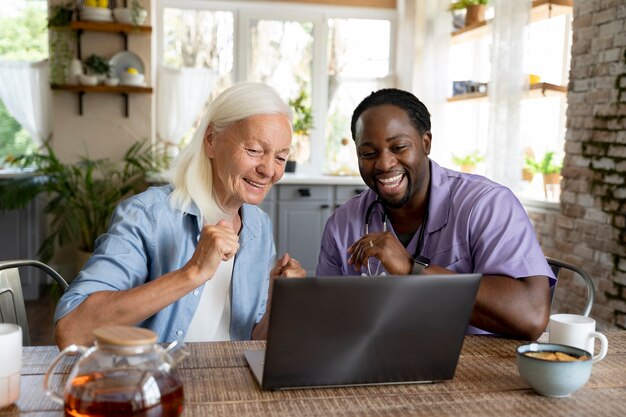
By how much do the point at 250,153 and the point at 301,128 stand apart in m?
4.11

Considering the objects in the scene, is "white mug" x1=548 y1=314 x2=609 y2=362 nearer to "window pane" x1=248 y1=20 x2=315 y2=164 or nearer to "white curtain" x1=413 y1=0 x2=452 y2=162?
"white curtain" x1=413 y1=0 x2=452 y2=162

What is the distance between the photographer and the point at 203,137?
1.86 meters

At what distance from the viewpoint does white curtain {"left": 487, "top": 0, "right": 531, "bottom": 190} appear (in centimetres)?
432

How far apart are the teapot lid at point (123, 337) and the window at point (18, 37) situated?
504cm

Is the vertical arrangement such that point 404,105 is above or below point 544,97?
below

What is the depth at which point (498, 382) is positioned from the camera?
52.2 inches

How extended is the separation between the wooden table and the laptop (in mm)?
31

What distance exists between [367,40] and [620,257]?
11.4 ft

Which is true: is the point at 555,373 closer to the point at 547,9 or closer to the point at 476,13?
the point at 547,9

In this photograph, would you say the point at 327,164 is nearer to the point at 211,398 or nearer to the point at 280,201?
the point at 280,201

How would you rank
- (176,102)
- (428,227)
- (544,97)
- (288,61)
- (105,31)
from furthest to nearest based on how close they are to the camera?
(288,61)
(176,102)
(105,31)
(544,97)
(428,227)

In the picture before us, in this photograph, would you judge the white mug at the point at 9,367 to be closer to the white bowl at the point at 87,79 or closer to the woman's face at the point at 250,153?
the woman's face at the point at 250,153

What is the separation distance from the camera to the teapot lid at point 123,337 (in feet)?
3.20

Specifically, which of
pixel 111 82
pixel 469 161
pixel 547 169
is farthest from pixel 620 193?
pixel 111 82
